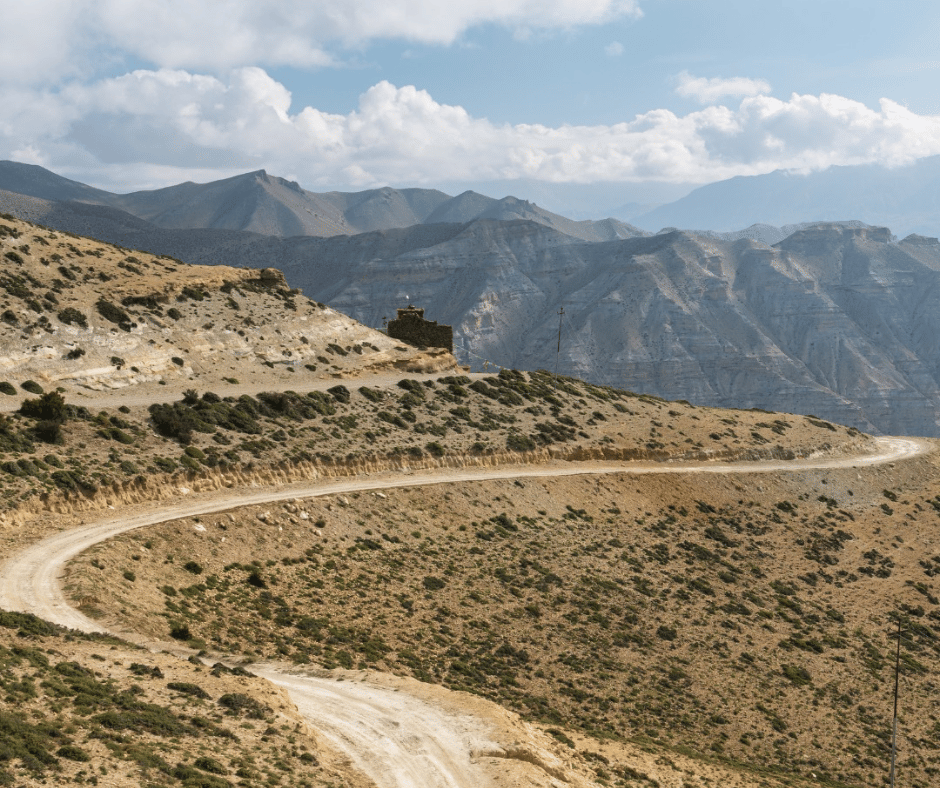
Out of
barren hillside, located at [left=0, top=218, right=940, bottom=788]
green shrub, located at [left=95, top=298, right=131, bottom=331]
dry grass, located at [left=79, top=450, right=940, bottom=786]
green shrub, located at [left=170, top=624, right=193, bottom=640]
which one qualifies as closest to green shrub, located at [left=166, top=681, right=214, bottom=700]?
barren hillside, located at [left=0, top=218, right=940, bottom=788]

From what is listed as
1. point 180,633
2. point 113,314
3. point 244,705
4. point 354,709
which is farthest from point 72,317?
point 244,705

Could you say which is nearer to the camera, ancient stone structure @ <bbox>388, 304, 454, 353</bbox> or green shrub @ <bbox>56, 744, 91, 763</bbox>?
green shrub @ <bbox>56, 744, 91, 763</bbox>

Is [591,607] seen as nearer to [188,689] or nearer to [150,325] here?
[188,689]

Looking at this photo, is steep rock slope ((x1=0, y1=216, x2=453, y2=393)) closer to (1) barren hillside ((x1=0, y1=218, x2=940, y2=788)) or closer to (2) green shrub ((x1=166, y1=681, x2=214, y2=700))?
(1) barren hillside ((x1=0, y1=218, x2=940, y2=788))

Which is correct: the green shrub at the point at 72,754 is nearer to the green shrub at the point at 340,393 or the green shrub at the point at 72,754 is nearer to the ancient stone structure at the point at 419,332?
the green shrub at the point at 340,393

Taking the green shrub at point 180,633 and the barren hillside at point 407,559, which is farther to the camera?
the green shrub at point 180,633

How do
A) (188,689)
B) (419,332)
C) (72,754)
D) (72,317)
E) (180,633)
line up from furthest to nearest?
(419,332) → (72,317) → (180,633) → (188,689) → (72,754)

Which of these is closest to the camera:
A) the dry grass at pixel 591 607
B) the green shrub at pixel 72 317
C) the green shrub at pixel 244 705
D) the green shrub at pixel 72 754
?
the green shrub at pixel 72 754

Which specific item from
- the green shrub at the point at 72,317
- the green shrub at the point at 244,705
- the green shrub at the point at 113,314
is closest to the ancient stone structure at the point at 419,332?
the green shrub at the point at 113,314

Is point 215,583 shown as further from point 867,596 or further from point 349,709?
point 867,596

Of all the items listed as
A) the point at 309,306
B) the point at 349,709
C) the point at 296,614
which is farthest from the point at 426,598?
the point at 309,306

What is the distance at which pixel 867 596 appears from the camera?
5672cm

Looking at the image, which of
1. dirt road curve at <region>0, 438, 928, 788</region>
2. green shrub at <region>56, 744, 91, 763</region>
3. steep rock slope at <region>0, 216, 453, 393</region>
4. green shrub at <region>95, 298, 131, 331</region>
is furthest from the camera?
green shrub at <region>95, 298, 131, 331</region>

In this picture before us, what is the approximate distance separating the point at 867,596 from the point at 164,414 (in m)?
42.9
